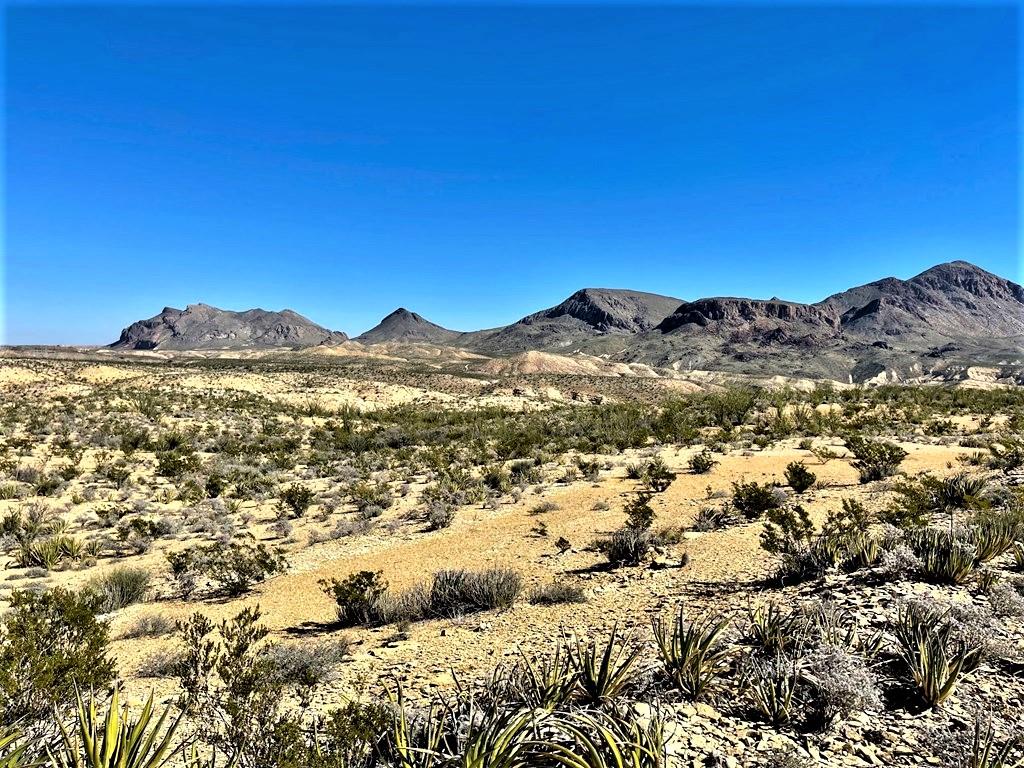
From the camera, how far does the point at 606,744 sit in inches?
132

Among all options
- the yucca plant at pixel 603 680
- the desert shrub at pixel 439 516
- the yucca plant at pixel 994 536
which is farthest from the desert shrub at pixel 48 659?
the yucca plant at pixel 994 536

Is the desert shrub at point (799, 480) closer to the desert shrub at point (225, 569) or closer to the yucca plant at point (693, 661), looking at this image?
the yucca plant at point (693, 661)

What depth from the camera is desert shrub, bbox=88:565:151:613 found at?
25.0 feet

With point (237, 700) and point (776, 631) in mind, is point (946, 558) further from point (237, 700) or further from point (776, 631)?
point (237, 700)

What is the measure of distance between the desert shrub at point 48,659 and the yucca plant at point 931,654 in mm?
6367

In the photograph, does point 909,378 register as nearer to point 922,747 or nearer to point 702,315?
point 702,315

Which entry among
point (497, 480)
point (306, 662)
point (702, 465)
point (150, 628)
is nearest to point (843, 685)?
point (306, 662)

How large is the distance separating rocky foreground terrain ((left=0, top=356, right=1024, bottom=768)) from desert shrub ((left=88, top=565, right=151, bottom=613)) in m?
0.06

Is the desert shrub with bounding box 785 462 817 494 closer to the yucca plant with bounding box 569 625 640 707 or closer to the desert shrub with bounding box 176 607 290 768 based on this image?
the yucca plant with bounding box 569 625 640 707

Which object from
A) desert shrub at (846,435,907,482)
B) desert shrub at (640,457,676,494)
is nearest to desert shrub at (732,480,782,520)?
desert shrub at (640,457,676,494)

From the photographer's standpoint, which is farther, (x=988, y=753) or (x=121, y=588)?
(x=121, y=588)

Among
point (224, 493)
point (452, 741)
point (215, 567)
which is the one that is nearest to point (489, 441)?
point (224, 493)

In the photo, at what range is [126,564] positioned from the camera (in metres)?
9.75

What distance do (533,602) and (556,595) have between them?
32cm
